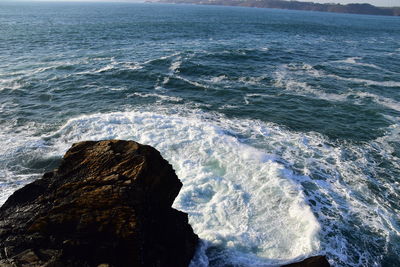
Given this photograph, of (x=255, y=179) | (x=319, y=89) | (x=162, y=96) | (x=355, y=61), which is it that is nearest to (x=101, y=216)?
(x=255, y=179)

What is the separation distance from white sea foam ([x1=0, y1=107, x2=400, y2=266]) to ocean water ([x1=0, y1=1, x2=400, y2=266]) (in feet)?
0.25

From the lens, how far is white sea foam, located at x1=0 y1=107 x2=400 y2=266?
1394 centimetres

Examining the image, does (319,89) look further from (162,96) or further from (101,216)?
(101,216)

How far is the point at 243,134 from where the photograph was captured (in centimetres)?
2466

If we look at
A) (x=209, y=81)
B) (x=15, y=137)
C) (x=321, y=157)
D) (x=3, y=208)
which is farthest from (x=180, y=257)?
(x=209, y=81)

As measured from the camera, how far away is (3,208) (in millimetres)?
11984

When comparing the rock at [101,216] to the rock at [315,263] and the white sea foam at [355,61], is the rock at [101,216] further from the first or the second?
the white sea foam at [355,61]

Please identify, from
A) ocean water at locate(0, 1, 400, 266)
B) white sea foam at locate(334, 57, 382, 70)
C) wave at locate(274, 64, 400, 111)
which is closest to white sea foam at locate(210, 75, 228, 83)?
ocean water at locate(0, 1, 400, 266)

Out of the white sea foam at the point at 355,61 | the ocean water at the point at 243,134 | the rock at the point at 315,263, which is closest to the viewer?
the rock at the point at 315,263

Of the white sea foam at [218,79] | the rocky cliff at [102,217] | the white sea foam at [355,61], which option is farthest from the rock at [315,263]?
the white sea foam at [355,61]

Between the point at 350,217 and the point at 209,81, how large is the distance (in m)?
27.0

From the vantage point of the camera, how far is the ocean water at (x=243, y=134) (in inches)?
578

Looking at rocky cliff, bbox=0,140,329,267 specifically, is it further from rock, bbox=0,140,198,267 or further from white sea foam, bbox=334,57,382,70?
white sea foam, bbox=334,57,382,70

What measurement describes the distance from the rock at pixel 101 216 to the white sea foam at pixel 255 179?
10.3 ft
